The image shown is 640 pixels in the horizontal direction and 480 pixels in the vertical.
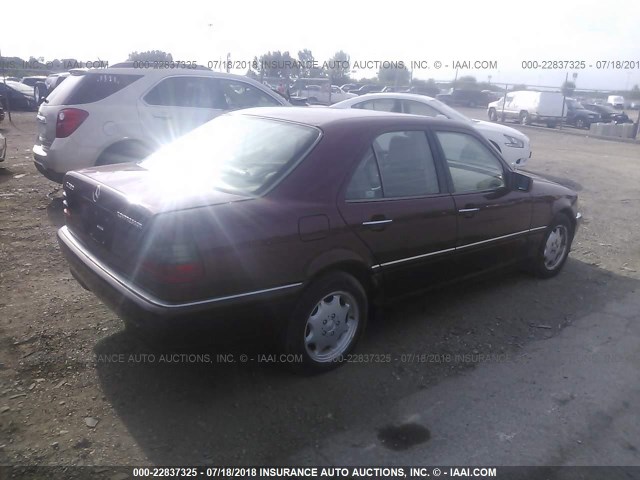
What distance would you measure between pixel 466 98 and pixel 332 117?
1624 inches

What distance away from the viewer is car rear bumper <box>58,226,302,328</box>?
9.72ft

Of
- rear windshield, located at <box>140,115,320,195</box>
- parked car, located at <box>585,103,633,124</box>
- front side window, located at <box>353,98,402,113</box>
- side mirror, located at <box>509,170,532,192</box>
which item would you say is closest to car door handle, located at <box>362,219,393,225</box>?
rear windshield, located at <box>140,115,320,195</box>

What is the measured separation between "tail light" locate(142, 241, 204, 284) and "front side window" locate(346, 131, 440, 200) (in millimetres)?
1125

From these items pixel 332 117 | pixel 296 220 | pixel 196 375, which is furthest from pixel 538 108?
pixel 196 375

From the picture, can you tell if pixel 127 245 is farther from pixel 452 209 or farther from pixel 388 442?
pixel 452 209

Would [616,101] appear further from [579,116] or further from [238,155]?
[238,155]

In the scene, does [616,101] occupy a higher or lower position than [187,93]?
higher

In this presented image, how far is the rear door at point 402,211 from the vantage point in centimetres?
372

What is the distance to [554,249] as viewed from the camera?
5727 mm

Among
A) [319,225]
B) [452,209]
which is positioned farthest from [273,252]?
[452,209]

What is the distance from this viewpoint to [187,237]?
117 inches

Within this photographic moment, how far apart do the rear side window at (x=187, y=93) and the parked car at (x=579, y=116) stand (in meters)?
24.8

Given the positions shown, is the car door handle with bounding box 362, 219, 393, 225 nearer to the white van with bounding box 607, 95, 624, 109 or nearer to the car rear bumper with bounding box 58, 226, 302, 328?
the car rear bumper with bounding box 58, 226, 302, 328

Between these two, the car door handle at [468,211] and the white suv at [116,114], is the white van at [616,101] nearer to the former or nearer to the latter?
the white suv at [116,114]
